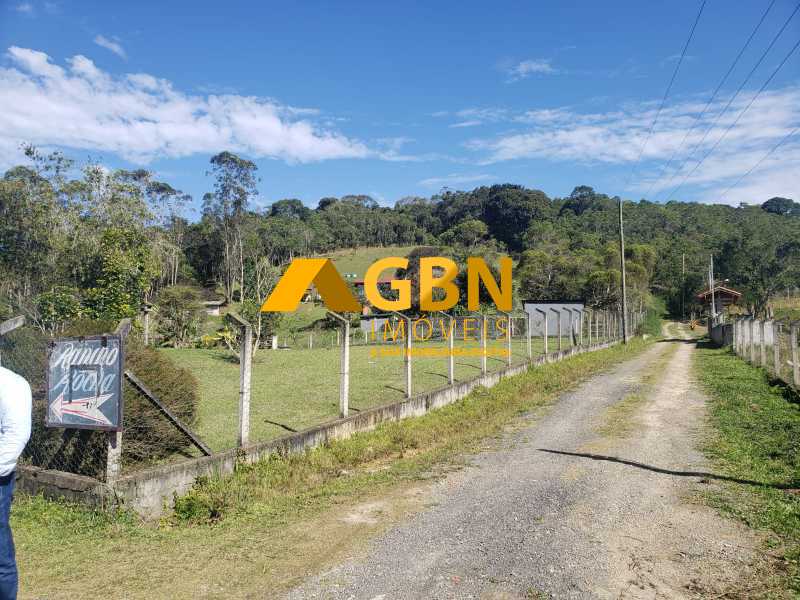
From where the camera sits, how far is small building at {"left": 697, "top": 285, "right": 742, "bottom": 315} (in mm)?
64250

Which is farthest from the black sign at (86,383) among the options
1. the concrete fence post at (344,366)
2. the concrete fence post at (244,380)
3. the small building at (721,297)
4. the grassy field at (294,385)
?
the small building at (721,297)

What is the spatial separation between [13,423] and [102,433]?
287cm

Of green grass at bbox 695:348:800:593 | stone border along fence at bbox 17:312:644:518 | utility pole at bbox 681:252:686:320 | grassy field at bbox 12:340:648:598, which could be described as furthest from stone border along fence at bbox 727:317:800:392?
utility pole at bbox 681:252:686:320

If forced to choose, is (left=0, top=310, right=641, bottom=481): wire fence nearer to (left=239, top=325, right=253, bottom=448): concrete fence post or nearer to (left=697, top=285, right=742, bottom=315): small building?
(left=239, top=325, right=253, bottom=448): concrete fence post

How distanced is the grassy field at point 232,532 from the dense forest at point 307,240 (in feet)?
28.3

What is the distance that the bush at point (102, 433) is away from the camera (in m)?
6.26

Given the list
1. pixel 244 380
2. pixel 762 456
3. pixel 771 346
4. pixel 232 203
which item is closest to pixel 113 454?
pixel 244 380

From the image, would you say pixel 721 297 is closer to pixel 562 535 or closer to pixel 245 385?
pixel 245 385

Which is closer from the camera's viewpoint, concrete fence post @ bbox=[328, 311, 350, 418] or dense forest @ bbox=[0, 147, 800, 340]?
concrete fence post @ bbox=[328, 311, 350, 418]

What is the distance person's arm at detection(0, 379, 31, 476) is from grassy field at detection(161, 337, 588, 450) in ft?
13.3

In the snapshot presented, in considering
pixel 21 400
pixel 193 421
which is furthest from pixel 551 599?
pixel 193 421

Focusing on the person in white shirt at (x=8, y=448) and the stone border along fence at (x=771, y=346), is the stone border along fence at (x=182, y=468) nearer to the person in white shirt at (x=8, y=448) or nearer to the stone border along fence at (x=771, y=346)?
the person in white shirt at (x=8, y=448)

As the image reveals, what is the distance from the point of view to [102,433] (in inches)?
244

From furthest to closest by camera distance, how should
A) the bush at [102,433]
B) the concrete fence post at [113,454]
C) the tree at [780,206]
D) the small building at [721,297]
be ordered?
the tree at [780,206] → the small building at [721,297] → the bush at [102,433] → the concrete fence post at [113,454]
